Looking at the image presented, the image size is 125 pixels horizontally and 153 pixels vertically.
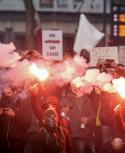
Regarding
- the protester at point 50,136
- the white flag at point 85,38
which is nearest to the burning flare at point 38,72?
the protester at point 50,136

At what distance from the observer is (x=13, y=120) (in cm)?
859

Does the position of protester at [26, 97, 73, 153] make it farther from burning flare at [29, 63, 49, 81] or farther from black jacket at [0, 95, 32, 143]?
burning flare at [29, 63, 49, 81]

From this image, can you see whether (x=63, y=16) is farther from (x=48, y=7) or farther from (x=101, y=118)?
(x=101, y=118)

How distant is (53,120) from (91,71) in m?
1.68

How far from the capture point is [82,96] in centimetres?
905

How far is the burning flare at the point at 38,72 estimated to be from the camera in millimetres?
8800

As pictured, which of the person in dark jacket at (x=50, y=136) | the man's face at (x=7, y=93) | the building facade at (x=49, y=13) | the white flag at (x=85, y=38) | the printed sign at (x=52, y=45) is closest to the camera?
the person in dark jacket at (x=50, y=136)

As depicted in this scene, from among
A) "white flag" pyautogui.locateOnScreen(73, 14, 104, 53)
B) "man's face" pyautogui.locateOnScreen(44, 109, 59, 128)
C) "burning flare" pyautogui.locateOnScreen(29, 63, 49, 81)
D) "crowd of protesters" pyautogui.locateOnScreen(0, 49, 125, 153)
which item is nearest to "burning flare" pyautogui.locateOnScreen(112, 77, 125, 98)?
"crowd of protesters" pyautogui.locateOnScreen(0, 49, 125, 153)

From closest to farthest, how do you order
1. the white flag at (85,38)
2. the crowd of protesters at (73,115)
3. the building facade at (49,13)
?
1. the crowd of protesters at (73,115)
2. the white flag at (85,38)
3. the building facade at (49,13)

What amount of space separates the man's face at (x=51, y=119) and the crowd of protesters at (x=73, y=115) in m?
0.43

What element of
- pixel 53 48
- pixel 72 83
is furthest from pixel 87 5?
pixel 72 83

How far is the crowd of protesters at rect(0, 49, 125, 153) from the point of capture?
8500 millimetres

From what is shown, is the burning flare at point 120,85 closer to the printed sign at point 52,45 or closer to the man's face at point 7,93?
the man's face at point 7,93

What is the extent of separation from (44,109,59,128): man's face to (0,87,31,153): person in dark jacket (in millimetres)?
1059
